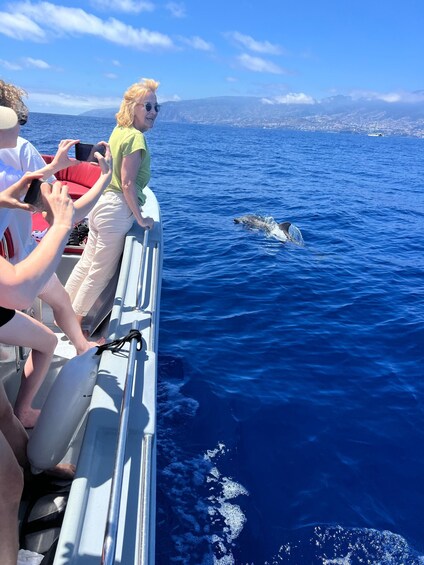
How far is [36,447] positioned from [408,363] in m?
5.23

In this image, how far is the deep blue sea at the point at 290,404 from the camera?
3662mm

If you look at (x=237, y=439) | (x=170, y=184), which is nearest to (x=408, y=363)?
(x=237, y=439)

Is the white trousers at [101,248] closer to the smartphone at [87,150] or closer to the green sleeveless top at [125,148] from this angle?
the green sleeveless top at [125,148]

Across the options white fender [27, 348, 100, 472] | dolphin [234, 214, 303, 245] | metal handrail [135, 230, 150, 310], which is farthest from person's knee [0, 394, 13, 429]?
dolphin [234, 214, 303, 245]

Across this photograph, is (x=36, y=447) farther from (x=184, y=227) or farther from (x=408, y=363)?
(x=184, y=227)

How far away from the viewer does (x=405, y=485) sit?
166 inches

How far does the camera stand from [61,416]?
2.60 m

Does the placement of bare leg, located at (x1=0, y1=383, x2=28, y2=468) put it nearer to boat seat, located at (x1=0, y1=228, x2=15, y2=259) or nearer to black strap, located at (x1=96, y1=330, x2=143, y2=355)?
black strap, located at (x1=96, y1=330, x2=143, y2=355)

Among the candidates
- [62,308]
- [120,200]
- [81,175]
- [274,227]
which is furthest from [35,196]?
[274,227]

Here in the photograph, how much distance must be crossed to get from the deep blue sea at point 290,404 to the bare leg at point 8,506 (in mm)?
1712

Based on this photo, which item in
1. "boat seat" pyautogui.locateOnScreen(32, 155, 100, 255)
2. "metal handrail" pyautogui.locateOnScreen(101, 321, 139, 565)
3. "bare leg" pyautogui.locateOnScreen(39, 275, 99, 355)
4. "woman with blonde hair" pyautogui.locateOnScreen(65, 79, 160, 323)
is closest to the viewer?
"metal handrail" pyautogui.locateOnScreen(101, 321, 139, 565)

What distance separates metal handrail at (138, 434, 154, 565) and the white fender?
0.45 meters

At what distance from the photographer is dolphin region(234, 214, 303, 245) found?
12.4 m

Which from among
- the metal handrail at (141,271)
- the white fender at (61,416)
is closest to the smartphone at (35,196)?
the white fender at (61,416)
